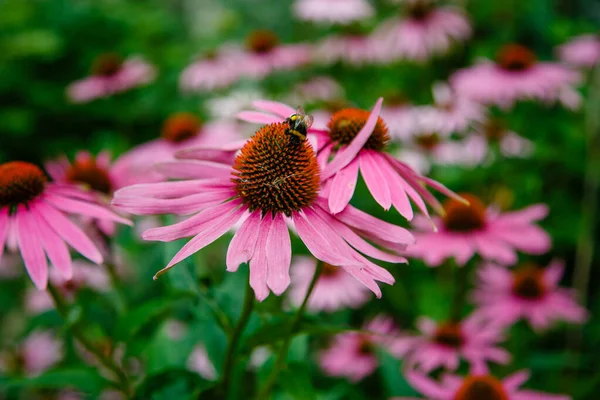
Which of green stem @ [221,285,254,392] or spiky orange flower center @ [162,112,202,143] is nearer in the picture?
green stem @ [221,285,254,392]

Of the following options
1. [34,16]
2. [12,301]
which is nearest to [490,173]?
[12,301]

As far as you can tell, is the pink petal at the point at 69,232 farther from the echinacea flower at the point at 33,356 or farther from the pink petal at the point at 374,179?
the echinacea flower at the point at 33,356

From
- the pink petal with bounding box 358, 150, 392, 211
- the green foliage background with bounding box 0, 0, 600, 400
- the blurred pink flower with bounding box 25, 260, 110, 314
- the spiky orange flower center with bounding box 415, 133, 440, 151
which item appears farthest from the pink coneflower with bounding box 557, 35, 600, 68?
the blurred pink flower with bounding box 25, 260, 110, 314

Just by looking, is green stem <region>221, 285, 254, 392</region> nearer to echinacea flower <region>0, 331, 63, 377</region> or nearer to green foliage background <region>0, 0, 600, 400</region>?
green foliage background <region>0, 0, 600, 400</region>

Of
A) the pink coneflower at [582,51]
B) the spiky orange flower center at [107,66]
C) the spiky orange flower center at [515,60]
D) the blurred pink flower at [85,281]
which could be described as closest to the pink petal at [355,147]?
the blurred pink flower at [85,281]

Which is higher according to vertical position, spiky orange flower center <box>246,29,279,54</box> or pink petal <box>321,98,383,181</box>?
spiky orange flower center <box>246,29,279,54</box>

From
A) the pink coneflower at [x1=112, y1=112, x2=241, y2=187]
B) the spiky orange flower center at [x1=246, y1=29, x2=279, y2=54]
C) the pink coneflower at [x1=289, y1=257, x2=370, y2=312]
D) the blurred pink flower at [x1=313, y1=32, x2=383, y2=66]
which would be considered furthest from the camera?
the blurred pink flower at [x1=313, y1=32, x2=383, y2=66]

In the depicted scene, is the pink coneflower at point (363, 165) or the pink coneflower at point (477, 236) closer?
the pink coneflower at point (363, 165)
